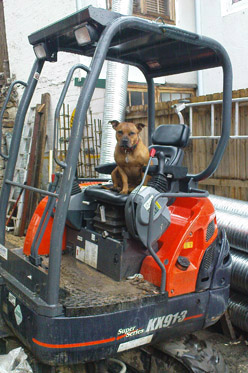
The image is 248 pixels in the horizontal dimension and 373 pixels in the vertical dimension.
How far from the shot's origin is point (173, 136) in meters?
3.48

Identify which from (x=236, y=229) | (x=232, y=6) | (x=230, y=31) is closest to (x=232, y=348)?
(x=236, y=229)

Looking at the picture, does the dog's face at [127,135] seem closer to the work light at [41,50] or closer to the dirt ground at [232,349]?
the work light at [41,50]

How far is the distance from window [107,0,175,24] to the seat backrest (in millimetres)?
5289

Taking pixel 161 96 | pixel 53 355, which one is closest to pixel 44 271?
pixel 53 355

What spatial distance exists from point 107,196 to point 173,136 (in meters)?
0.87

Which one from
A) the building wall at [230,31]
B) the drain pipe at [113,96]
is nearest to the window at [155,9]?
the building wall at [230,31]

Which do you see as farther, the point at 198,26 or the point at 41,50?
the point at 198,26

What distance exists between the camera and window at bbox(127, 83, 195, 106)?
7.84 m

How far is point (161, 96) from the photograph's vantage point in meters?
8.56

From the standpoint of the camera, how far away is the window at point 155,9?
808 centimetres

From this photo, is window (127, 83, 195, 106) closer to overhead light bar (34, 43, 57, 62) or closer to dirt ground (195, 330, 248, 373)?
overhead light bar (34, 43, 57, 62)

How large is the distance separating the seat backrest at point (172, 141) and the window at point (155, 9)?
17.4 feet

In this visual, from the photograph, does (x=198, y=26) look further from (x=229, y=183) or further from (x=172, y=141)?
(x=172, y=141)

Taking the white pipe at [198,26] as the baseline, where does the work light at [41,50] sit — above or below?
below
